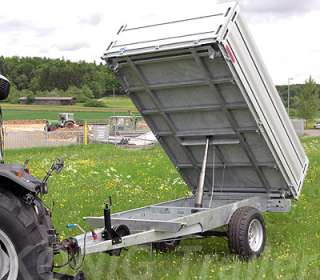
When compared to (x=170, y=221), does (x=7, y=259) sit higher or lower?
lower

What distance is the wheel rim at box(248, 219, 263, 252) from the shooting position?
25.8 ft

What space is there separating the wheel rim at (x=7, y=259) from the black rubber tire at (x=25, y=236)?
4 centimetres

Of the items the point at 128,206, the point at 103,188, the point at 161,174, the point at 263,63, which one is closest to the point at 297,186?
the point at 263,63

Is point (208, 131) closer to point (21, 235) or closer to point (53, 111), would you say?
point (21, 235)

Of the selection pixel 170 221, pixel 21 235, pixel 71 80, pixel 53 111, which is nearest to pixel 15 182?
pixel 21 235

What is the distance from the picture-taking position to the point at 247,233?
761cm

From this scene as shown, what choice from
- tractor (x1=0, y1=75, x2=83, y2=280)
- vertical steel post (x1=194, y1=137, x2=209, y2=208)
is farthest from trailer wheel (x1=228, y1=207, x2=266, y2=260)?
tractor (x1=0, y1=75, x2=83, y2=280)

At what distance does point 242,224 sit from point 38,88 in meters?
92.2

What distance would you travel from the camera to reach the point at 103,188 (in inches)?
512

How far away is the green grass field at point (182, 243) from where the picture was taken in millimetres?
6934

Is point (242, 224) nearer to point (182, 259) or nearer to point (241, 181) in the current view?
point (182, 259)

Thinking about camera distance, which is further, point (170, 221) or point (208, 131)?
point (208, 131)

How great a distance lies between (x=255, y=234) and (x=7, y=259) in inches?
157

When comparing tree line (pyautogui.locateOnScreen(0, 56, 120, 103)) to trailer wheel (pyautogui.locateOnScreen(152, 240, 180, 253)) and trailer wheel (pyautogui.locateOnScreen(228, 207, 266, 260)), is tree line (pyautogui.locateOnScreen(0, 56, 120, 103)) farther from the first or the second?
trailer wheel (pyautogui.locateOnScreen(228, 207, 266, 260))
